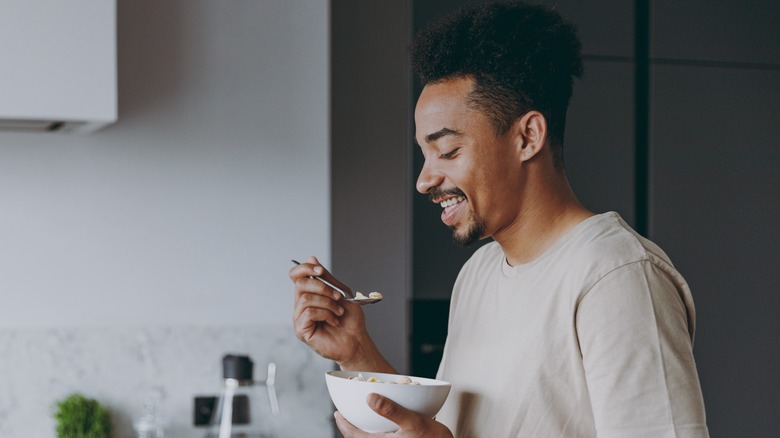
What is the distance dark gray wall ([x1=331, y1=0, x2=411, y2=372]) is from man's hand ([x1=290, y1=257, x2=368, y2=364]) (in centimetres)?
85

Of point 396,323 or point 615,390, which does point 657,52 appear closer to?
point 396,323

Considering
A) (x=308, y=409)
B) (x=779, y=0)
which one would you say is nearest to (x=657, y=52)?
(x=779, y=0)

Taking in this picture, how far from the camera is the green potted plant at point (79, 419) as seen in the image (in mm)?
Answer: 2133

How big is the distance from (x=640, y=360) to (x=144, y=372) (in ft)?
4.93

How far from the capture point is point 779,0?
262 centimetres

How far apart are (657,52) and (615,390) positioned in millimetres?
1674

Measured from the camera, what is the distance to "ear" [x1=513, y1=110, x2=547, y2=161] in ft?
4.03

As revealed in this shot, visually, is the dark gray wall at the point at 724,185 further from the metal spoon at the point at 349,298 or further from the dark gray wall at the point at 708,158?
the metal spoon at the point at 349,298

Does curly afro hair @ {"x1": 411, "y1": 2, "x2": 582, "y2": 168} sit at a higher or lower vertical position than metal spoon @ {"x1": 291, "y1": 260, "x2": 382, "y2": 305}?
higher

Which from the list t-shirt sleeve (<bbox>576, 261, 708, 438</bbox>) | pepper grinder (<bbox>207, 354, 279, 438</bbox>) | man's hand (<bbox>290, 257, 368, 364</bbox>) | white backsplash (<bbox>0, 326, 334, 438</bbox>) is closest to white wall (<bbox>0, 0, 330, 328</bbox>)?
white backsplash (<bbox>0, 326, 334, 438</bbox>)

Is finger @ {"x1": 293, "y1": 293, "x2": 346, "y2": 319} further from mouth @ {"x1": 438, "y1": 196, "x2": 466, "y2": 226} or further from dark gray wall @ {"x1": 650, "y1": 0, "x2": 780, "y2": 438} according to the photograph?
dark gray wall @ {"x1": 650, "y1": 0, "x2": 780, "y2": 438}

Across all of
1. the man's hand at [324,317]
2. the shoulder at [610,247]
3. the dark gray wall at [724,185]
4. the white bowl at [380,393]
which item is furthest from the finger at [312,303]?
the dark gray wall at [724,185]

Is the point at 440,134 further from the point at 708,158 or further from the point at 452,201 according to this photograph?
the point at 708,158

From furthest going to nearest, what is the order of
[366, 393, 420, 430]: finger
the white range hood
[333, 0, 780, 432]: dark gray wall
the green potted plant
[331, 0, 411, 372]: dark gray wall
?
[333, 0, 780, 432]: dark gray wall, [331, 0, 411, 372]: dark gray wall, the green potted plant, the white range hood, [366, 393, 420, 430]: finger
